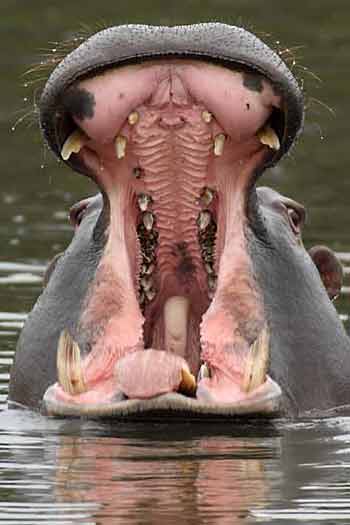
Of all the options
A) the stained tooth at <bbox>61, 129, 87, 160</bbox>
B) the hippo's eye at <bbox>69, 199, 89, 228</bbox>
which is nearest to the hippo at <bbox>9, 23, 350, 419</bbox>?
the stained tooth at <bbox>61, 129, 87, 160</bbox>

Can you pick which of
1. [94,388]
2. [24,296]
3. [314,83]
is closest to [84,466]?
[94,388]

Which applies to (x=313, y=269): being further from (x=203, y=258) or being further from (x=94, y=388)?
(x=94, y=388)

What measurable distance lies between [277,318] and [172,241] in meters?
0.50

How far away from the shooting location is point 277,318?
859 cm

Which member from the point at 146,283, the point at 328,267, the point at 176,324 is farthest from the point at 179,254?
the point at 328,267

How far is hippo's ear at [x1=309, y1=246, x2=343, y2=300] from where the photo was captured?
9.56m

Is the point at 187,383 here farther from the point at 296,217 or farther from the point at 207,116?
the point at 296,217

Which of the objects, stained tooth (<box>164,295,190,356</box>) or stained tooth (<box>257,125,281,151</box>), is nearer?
stained tooth (<box>257,125,281,151</box>)

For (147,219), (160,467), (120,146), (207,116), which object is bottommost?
(160,467)

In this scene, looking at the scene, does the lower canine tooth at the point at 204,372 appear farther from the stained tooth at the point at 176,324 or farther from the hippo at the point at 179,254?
the stained tooth at the point at 176,324

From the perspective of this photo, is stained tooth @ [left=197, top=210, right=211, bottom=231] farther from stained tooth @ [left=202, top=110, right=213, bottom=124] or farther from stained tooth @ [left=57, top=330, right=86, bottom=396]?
stained tooth @ [left=57, top=330, right=86, bottom=396]

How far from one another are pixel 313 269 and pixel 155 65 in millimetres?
1318

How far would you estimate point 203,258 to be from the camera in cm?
866

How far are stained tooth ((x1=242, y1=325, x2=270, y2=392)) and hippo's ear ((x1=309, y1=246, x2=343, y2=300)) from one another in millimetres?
1478
